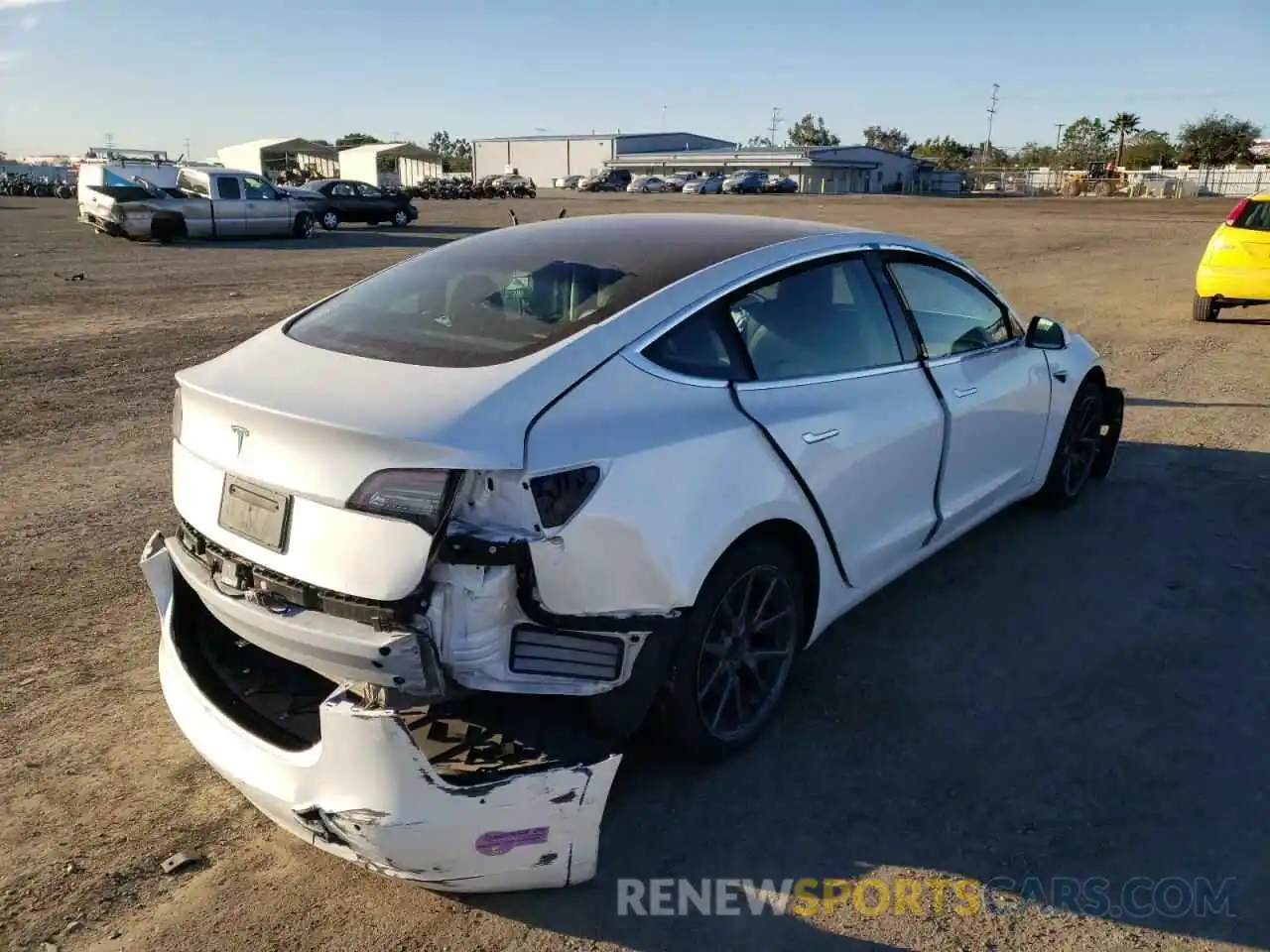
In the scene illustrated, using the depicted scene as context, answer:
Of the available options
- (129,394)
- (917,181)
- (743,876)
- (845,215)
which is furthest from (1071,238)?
(917,181)

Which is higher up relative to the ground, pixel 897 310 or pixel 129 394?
pixel 897 310

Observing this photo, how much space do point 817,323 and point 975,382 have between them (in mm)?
1081

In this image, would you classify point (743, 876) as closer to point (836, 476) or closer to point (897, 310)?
point (836, 476)

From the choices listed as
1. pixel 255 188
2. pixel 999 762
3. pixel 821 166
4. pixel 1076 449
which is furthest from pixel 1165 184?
pixel 999 762

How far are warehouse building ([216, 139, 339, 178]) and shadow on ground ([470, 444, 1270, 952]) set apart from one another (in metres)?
94.8

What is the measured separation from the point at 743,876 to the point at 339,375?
1.78 metres

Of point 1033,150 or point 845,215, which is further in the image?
point 1033,150

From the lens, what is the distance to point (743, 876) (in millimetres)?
2807

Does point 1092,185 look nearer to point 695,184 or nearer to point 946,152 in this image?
point 695,184

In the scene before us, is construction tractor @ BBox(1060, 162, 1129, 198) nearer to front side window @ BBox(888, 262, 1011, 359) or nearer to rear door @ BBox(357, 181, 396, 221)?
rear door @ BBox(357, 181, 396, 221)

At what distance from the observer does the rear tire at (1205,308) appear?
A: 12129 millimetres

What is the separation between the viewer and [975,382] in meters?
4.41

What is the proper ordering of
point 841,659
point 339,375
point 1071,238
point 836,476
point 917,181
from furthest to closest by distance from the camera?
point 917,181 < point 1071,238 < point 841,659 < point 836,476 < point 339,375

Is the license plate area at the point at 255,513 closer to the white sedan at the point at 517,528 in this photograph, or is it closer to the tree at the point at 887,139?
the white sedan at the point at 517,528
